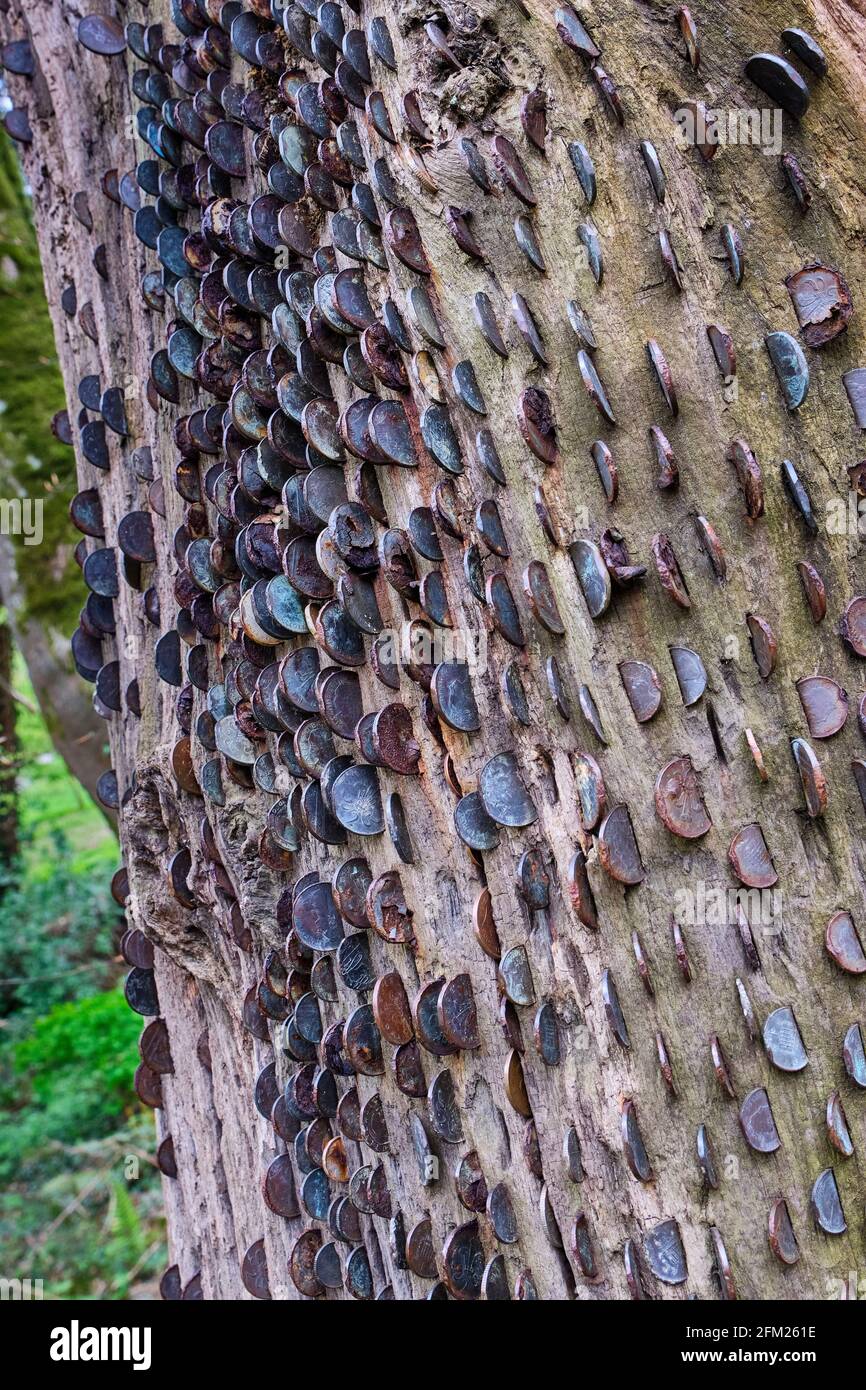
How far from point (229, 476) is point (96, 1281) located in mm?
5500

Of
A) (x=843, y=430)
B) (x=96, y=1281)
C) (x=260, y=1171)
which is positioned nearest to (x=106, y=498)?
(x=260, y=1171)

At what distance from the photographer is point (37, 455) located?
5.47 metres

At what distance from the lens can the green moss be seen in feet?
17.5

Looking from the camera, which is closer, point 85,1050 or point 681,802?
point 681,802

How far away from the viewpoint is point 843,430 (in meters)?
1.59

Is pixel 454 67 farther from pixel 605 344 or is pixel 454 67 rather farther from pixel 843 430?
pixel 843 430

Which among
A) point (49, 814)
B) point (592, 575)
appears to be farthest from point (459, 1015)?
point (49, 814)

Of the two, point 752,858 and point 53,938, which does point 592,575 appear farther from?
point 53,938
